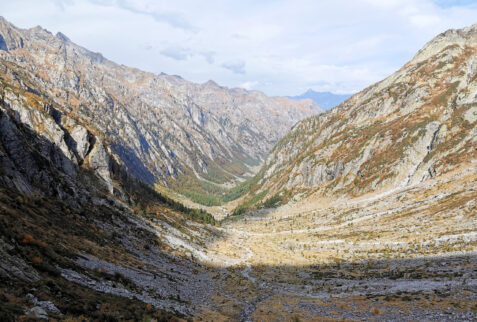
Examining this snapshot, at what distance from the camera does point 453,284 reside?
3161cm

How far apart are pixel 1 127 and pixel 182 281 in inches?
1942

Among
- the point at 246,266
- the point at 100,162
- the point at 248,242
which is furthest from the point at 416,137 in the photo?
the point at 100,162

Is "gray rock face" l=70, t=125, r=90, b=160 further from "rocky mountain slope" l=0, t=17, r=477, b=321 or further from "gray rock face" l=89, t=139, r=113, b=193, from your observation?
"gray rock face" l=89, t=139, r=113, b=193

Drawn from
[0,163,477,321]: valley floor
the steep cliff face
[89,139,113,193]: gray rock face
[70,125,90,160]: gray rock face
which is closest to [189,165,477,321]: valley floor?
[0,163,477,321]: valley floor

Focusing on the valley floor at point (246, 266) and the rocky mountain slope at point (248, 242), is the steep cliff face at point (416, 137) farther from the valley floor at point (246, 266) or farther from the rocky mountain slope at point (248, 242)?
the valley floor at point (246, 266)

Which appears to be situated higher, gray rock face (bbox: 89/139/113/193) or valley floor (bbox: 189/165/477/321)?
gray rock face (bbox: 89/139/113/193)

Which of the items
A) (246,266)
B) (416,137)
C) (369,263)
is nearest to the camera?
(369,263)

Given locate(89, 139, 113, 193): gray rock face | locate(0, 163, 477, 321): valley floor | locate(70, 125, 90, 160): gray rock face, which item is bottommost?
locate(0, 163, 477, 321): valley floor

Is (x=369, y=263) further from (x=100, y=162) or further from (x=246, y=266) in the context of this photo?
(x=100, y=162)

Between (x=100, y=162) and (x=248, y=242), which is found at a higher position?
(x=100, y=162)

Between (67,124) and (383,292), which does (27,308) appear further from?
(67,124)

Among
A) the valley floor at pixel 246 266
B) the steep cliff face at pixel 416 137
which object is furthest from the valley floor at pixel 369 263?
the steep cliff face at pixel 416 137

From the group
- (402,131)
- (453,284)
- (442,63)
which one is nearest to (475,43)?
(442,63)

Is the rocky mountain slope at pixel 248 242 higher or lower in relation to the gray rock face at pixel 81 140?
lower
